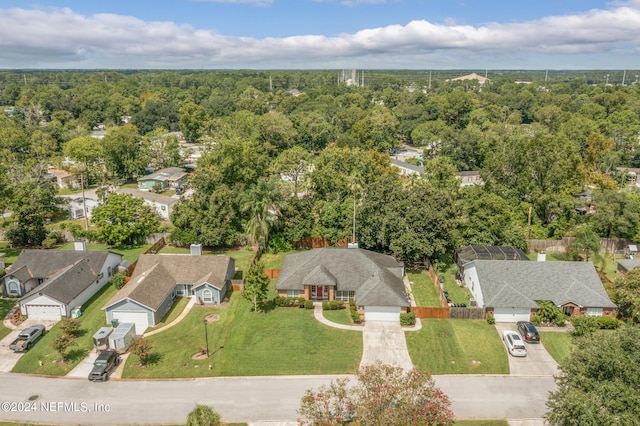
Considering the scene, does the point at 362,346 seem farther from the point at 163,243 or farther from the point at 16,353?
the point at 163,243

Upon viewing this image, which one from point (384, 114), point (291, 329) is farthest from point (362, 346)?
point (384, 114)

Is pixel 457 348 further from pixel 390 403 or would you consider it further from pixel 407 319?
pixel 390 403

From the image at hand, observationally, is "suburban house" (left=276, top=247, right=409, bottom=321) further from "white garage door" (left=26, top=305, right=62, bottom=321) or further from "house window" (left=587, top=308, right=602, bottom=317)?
"white garage door" (left=26, top=305, right=62, bottom=321)

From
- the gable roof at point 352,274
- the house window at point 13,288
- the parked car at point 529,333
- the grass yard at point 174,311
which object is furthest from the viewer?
→ the house window at point 13,288

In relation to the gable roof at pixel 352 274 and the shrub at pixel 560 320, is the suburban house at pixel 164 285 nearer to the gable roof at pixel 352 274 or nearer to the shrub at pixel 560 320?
the gable roof at pixel 352 274

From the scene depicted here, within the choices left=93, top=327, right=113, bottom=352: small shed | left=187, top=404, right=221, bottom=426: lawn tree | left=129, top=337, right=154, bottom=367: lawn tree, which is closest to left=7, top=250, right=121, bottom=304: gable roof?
left=93, top=327, right=113, bottom=352: small shed

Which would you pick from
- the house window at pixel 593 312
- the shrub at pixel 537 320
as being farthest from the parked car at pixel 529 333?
the house window at pixel 593 312
